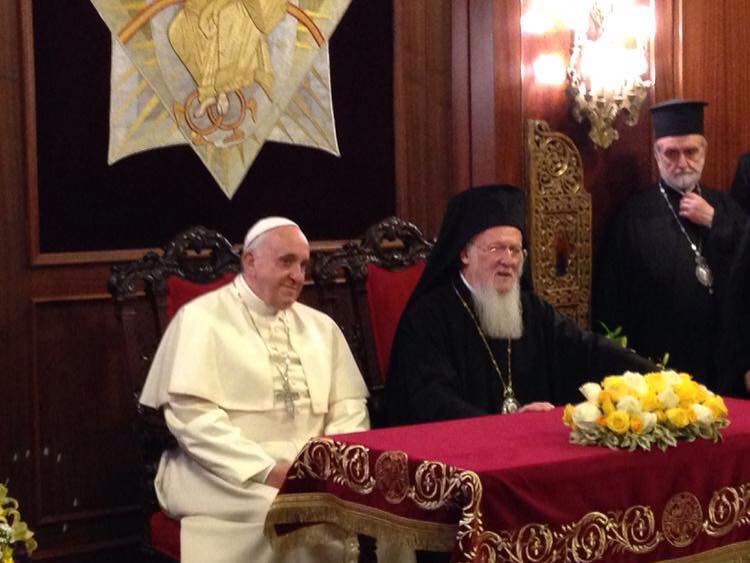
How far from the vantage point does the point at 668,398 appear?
4.06 m

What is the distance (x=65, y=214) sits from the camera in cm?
571

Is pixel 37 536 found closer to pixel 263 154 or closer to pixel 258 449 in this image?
pixel 258 449

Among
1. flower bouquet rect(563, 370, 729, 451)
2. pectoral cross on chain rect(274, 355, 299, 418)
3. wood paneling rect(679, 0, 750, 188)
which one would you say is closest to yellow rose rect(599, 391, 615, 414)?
flower bouquet rect(563, 370, 729, 451)

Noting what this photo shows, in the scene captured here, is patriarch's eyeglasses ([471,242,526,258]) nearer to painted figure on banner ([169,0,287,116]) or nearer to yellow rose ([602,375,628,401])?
yellow rose ([602,375,628,401])

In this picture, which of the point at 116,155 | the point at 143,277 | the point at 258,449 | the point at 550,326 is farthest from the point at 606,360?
the point at 116,155

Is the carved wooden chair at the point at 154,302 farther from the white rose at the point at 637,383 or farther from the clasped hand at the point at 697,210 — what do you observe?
the clasped hand at the point at 697,210

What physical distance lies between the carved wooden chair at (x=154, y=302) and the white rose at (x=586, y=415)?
1.58 m

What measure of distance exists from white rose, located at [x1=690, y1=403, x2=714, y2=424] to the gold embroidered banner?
2.67 meters

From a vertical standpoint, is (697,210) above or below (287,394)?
above

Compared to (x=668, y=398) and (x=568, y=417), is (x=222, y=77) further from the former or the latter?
(x=668, y=398)

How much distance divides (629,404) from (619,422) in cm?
8

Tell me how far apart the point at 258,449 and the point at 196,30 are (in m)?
2.03

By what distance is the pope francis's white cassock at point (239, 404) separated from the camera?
470cm

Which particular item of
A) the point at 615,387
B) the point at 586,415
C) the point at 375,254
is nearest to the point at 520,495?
the point at 586,415
